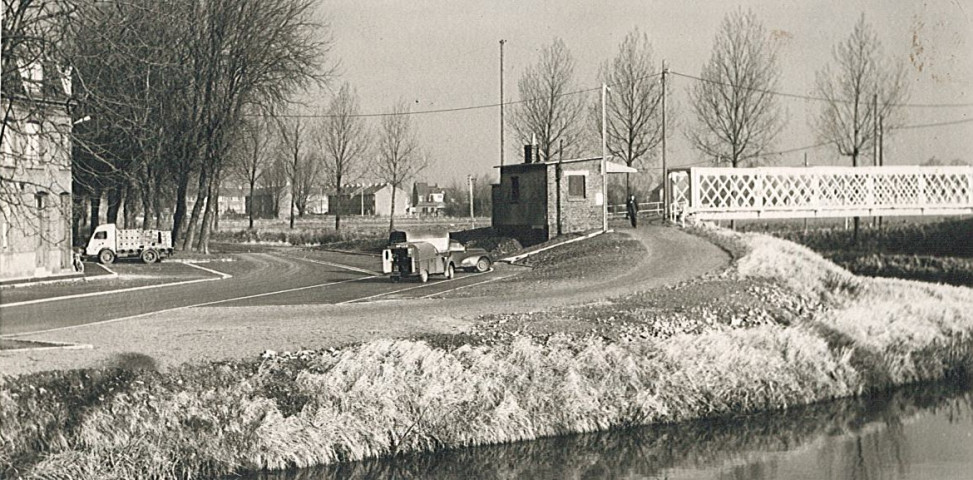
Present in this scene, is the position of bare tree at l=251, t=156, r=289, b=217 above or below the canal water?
above

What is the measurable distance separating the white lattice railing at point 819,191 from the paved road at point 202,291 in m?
14.8

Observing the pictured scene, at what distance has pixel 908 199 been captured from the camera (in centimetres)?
4641

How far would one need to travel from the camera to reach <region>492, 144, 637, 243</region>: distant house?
40.6 metres

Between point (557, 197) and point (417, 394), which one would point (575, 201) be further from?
point (417, 394)

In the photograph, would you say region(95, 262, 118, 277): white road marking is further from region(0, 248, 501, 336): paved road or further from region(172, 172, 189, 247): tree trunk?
region(172, 172, 189, 247): tree trunk

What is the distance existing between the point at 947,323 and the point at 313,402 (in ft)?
55.1

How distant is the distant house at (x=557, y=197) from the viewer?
40.6 meters

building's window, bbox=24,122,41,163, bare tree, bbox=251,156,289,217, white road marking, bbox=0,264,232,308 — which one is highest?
bare tree, bbox=251,156,289,217

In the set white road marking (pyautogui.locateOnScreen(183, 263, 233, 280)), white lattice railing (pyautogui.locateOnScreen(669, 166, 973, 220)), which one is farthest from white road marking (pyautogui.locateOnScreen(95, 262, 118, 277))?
white lattice railing (pyautogui.locateOnScreen(669, 166, 973, 220))

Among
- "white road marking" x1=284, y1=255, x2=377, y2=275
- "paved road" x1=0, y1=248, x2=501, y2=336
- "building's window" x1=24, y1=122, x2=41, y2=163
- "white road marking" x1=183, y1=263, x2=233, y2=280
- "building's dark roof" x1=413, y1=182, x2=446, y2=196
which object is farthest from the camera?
"building's dark roof" x1=413, y1=182, x2=446, y2=196

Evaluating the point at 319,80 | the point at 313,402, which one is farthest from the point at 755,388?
the point at 319,80

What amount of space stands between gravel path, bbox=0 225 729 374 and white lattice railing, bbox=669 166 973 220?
1519 centimetres

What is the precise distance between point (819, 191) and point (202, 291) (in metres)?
28.7

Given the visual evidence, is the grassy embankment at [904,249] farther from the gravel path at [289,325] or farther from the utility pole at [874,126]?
the gravel path at [289,325]
